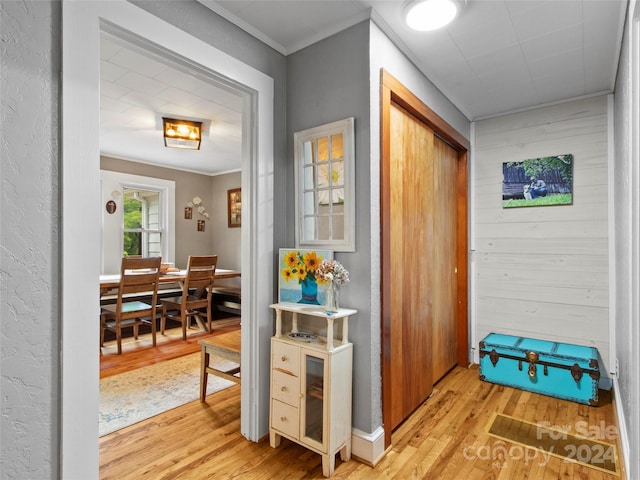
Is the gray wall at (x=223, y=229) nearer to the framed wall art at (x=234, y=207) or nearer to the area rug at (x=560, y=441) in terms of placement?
the framed wall art at (x=234, y=207)

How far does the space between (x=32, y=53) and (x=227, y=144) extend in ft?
10.7

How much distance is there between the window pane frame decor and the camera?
2.00 m

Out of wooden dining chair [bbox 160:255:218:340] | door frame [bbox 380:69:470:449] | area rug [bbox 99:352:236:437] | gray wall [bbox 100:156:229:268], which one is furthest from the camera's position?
gray wall [bbox 100:156:229:268]

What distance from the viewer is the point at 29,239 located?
126 cm

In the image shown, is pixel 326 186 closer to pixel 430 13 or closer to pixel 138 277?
pixel 430 13

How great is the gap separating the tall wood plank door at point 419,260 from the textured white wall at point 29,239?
162 cm

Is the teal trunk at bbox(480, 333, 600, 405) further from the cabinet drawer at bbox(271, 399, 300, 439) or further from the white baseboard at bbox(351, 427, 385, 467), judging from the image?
the cabinet drawer at bbox(271, 399, 300, 439)

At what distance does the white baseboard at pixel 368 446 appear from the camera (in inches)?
75.5

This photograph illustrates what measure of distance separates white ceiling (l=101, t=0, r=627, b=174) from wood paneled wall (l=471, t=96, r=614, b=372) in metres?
0.24

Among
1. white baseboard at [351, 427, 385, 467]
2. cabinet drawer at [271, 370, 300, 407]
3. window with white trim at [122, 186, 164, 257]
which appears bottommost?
white baseboard at [351, 427, 385, 467]

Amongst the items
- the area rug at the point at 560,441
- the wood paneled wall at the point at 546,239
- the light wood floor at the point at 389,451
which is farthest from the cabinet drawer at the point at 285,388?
the wood paneled wall at the point at 546,239

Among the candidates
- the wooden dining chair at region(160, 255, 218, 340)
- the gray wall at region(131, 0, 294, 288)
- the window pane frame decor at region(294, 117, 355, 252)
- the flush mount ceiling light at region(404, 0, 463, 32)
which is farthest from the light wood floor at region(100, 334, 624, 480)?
the flush mount ceiling light at region(404, 0, 463, 32)

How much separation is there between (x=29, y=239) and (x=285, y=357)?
126 cm

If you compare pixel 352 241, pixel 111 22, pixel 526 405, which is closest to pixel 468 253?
pixel 526 405
